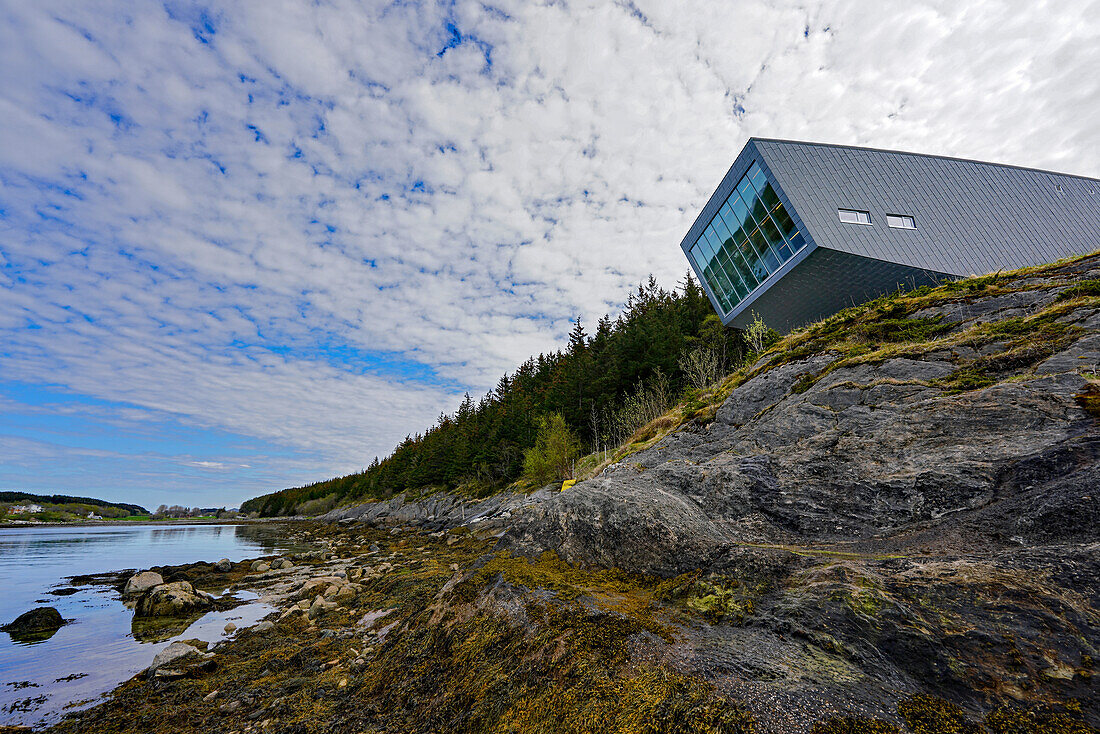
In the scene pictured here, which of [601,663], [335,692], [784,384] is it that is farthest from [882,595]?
[784,384]

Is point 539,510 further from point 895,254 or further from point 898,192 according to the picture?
point 898,192

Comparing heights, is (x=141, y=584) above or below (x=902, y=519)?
below

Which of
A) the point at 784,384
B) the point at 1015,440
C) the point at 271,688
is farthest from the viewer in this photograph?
the point at 784,384

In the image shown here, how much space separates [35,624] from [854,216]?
37474mm

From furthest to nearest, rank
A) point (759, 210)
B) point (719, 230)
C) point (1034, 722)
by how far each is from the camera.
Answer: point (719, 230) < point (759, 210) < point (1034, 722)

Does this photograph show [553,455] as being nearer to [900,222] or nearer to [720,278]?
[720,278]

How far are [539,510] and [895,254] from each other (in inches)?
948

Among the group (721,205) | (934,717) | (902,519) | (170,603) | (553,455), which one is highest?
(721,205)

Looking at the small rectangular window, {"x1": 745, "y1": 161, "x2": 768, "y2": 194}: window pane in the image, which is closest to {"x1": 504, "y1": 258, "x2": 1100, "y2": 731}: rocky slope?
the small rectangular window

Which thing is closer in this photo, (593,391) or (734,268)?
(734,268)

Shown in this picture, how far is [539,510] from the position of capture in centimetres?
780

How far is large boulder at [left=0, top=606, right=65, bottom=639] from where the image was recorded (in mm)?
12211

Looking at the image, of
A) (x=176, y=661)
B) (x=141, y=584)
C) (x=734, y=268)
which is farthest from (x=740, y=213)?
(x=141, y=584)

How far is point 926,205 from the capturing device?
22750 millimetres
